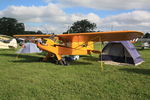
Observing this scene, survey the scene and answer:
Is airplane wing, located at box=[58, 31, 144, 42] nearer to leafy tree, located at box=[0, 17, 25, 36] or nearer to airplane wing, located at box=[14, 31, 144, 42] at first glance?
airplane wing, located at box=[14, 31, 144, 42]

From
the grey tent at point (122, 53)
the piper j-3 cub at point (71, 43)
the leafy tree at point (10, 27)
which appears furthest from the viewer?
the leafy tree at point (10, 27)

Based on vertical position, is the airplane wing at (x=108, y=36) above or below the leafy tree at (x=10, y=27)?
below

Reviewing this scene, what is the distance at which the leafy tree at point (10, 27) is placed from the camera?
81.1m

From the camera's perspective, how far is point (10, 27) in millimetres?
81750

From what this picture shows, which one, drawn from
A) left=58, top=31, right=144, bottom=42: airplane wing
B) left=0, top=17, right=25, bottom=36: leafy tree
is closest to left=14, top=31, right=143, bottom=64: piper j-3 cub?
left=58, top=31, right=144, bottom=42: airplane wing

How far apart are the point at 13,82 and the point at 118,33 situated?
548cm

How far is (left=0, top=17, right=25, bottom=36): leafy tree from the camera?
8112cm

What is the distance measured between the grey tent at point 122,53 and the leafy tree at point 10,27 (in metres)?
78.2

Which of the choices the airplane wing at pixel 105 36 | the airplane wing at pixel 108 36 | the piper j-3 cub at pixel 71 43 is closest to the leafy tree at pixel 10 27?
the piper j-3 cub at pixel 71 43

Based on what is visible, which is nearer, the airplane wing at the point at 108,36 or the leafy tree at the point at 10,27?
the airplane wing at the point at 108,36

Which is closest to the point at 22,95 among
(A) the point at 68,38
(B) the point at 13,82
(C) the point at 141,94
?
(B) the point at 13,82

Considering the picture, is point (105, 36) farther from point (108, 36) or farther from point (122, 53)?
point (122, 53)

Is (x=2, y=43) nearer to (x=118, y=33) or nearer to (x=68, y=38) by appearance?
(x=68, y=38)

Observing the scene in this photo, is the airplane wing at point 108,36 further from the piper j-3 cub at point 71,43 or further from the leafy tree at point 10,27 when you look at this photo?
the leafy tree at point 10,27
